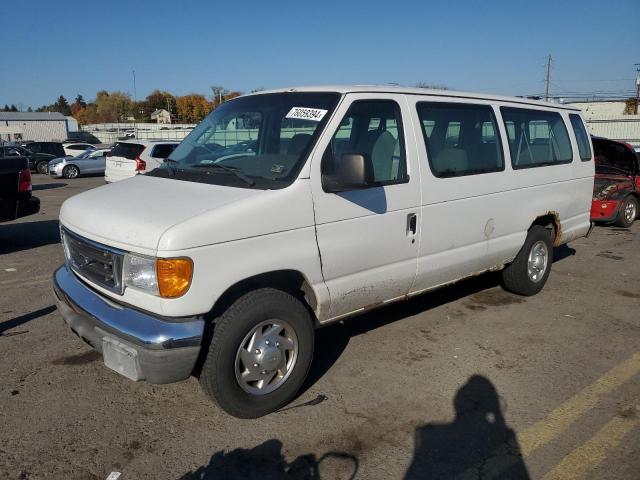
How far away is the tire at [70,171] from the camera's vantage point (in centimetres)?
2261

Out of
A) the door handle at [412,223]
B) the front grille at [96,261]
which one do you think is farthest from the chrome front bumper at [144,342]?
the door handle at [412,223]

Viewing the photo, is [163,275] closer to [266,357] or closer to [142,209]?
[142,209]

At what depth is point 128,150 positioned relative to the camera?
14.9m

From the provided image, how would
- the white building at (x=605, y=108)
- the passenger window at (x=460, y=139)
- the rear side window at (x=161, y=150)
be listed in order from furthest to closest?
1. the white building at (x=605, y=108)
2. the rear side window at (x=161, y=150)
3. the passenger window at (x=460, y=139)

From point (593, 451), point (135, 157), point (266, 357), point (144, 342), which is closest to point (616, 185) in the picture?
point (593, 451)

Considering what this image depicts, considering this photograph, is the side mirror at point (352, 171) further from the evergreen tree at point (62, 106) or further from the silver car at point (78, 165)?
the evergreen tree at point (62, 106)

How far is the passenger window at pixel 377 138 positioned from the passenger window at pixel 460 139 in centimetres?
29

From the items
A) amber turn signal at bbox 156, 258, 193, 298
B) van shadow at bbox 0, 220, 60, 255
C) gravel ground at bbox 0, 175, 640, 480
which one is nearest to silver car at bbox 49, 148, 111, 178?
van shadow at bbox 0, 220, 60, 255

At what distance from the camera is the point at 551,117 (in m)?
5.86

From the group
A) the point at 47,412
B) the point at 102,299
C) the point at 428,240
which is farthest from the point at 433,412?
the point at 47,412

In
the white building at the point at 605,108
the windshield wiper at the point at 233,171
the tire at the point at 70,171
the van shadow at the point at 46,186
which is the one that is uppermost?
the white building at the point at 605,108

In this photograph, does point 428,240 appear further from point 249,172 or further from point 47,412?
point 47,412

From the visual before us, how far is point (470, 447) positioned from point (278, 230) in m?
1.77

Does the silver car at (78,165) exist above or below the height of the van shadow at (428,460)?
above
